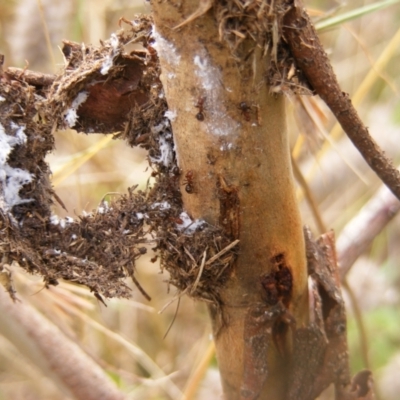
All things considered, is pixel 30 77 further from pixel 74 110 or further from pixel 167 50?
pixel 167 50

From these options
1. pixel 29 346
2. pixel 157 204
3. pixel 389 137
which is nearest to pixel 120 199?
pixel 157 204

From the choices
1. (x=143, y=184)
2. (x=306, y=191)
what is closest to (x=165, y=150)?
(x=306, y=191)

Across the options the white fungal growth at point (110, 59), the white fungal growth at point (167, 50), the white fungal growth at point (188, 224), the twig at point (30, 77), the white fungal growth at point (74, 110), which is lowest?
the white fungal growth at point (188, 224)

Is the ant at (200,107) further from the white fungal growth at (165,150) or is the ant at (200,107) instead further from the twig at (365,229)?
the twig at (365,229)

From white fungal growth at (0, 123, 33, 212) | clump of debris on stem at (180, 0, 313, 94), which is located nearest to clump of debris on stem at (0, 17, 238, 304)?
white fungal growth at (0, 123, 33, 212)

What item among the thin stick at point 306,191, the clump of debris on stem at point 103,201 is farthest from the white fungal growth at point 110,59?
the thin stick at point 306,191

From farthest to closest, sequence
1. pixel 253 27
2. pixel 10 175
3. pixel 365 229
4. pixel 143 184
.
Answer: pixel 143 184
pixel 365 229
pixel 10 175
pixel 253 27
